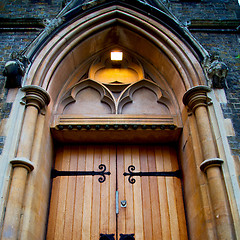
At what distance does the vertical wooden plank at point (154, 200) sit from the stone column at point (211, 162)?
1089 millimetres

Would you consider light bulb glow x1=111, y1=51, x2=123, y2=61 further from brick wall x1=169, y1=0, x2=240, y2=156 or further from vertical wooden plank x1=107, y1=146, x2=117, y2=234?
vertical wooden plank x1=107, y1=146, x2=117, y2=234

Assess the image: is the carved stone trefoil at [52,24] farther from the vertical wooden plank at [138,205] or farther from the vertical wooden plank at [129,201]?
the vertical wooden plank at [138,205]

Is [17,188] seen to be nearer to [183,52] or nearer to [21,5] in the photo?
[183,52]

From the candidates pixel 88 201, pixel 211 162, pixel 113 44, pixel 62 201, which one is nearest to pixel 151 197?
pixel 88 201

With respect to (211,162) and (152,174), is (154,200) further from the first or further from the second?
(211,162)

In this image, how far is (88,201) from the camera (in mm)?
5188

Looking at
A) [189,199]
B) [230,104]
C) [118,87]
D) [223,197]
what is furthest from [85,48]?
[223,197]

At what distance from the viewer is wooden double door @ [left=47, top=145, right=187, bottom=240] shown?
4.93 meters

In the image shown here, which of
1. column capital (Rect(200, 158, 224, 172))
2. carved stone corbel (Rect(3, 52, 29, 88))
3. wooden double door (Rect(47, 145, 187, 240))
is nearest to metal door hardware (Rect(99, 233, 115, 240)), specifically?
wooden double door (Rect(47, 145, 187, 240))

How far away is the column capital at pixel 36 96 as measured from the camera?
5027 mm

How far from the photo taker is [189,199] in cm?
496

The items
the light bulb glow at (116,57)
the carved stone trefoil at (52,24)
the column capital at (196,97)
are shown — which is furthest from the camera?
the light bulb glow at (116,57)

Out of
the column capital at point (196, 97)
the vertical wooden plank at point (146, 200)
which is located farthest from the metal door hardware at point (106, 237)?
the column capital at point (196, 97)

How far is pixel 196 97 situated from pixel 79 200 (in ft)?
8.18
